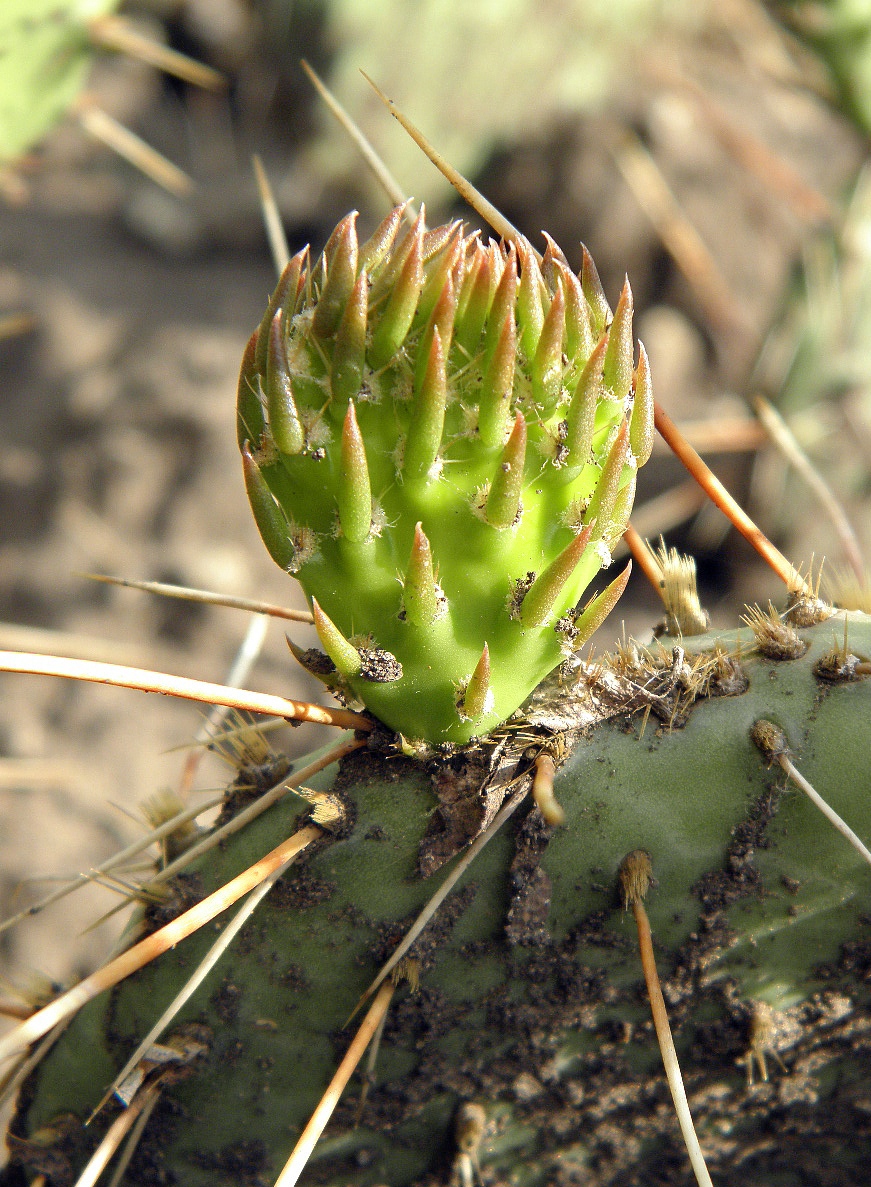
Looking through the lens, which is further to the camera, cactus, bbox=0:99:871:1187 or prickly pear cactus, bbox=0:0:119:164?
prickly pear cactus, bbox=0:0:119:164

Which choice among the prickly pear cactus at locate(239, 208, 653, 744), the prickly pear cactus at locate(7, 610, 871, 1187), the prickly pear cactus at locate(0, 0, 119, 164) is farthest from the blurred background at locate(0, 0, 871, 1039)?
the prickly pear cactus at locate(239, 208, 653, 744)

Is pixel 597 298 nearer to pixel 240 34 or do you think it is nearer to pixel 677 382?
pixel 677 382

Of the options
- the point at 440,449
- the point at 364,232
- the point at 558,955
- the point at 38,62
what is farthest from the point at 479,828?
the point at 364,232

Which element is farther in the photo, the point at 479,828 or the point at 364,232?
the point at 364,232

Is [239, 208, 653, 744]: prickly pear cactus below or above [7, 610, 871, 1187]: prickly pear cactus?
above

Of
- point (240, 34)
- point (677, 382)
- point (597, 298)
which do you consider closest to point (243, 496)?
point (677, 382)

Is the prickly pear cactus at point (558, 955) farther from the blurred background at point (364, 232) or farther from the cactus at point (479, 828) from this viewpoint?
the blurred background at point (364, 232)

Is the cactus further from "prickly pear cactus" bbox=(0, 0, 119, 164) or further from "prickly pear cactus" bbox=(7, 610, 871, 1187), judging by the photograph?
"prickly pear cactus" bbox=(0, 0, 119, 164)

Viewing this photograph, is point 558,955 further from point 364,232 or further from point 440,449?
point 364,232
